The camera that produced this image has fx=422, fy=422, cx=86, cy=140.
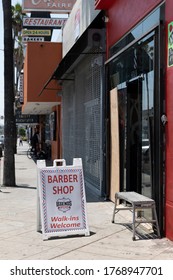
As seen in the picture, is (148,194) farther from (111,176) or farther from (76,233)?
(111,176)

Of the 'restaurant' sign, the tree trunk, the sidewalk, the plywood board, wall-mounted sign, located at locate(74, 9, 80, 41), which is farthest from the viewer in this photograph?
the 'restaurant' sign

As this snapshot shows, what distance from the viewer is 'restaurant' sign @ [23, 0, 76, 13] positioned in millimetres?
25844

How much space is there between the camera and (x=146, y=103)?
24.1ft

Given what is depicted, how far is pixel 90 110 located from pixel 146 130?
16.3ft

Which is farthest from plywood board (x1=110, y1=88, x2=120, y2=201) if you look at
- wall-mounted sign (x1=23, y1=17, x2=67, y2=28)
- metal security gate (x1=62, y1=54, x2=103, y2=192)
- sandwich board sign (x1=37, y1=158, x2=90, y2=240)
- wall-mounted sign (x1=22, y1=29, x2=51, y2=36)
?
wall-mounted sign (x1=22, y1=29, x2=51, y2=36)

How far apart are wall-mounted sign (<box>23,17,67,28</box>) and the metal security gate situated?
11.2 meters

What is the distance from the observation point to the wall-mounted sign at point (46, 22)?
27.2 meters

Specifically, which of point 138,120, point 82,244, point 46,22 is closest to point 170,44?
point 138,120

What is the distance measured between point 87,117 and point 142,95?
5125mm

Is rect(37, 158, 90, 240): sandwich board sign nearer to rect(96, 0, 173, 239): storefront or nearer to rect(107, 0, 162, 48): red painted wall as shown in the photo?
rect(96, 0, 173, 239): storefront

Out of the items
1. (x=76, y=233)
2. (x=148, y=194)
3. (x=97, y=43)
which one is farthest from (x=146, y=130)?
(x=97, y=43)

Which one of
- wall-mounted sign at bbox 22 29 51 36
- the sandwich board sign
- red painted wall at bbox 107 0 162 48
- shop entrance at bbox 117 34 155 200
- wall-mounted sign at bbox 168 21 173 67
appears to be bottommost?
the sandwich board sign

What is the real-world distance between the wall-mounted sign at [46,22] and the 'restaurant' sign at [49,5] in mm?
1109

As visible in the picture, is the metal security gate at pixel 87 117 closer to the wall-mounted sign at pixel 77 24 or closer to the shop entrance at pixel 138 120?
the wall-mounted sign at pixel 77 24
